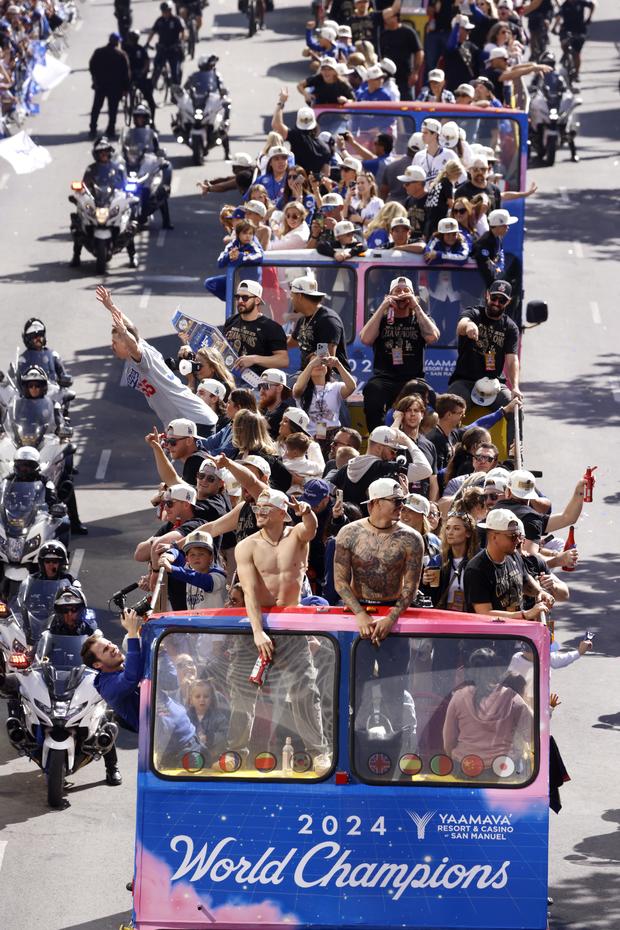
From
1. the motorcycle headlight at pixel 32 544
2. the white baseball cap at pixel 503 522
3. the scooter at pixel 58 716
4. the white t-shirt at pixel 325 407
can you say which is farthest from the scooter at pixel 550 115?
the white baseball cap at pixel 503 522

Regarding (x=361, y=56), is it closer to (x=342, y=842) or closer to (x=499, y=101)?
(x=499, y=101)

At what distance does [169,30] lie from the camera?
129 feet

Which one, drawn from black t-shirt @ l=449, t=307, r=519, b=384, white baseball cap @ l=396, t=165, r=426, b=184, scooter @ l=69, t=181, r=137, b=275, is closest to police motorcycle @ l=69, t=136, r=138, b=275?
scooter @ l=69, t=181, r=137, b=275

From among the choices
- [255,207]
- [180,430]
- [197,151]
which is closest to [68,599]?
[180,430]

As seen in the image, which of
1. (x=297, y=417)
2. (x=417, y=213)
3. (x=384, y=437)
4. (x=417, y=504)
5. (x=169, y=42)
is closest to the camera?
(x=417, y=504)

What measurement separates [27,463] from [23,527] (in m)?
0.61

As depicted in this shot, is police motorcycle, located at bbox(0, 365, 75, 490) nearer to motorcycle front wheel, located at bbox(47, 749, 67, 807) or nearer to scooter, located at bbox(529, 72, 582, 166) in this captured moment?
motorcycle front wheel, located at bbox(47, 749, 67, 807)

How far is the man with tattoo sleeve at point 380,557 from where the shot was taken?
1071 centimetres

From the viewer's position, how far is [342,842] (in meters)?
10.5

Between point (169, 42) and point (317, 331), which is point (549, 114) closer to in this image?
point (169, 42)

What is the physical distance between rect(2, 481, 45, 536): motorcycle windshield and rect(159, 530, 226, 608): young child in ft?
20.4

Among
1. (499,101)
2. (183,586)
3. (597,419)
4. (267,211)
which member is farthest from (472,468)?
(499,101)

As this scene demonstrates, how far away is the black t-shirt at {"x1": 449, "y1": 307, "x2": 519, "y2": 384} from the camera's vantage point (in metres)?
17.5

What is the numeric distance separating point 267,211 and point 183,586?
9670mm
